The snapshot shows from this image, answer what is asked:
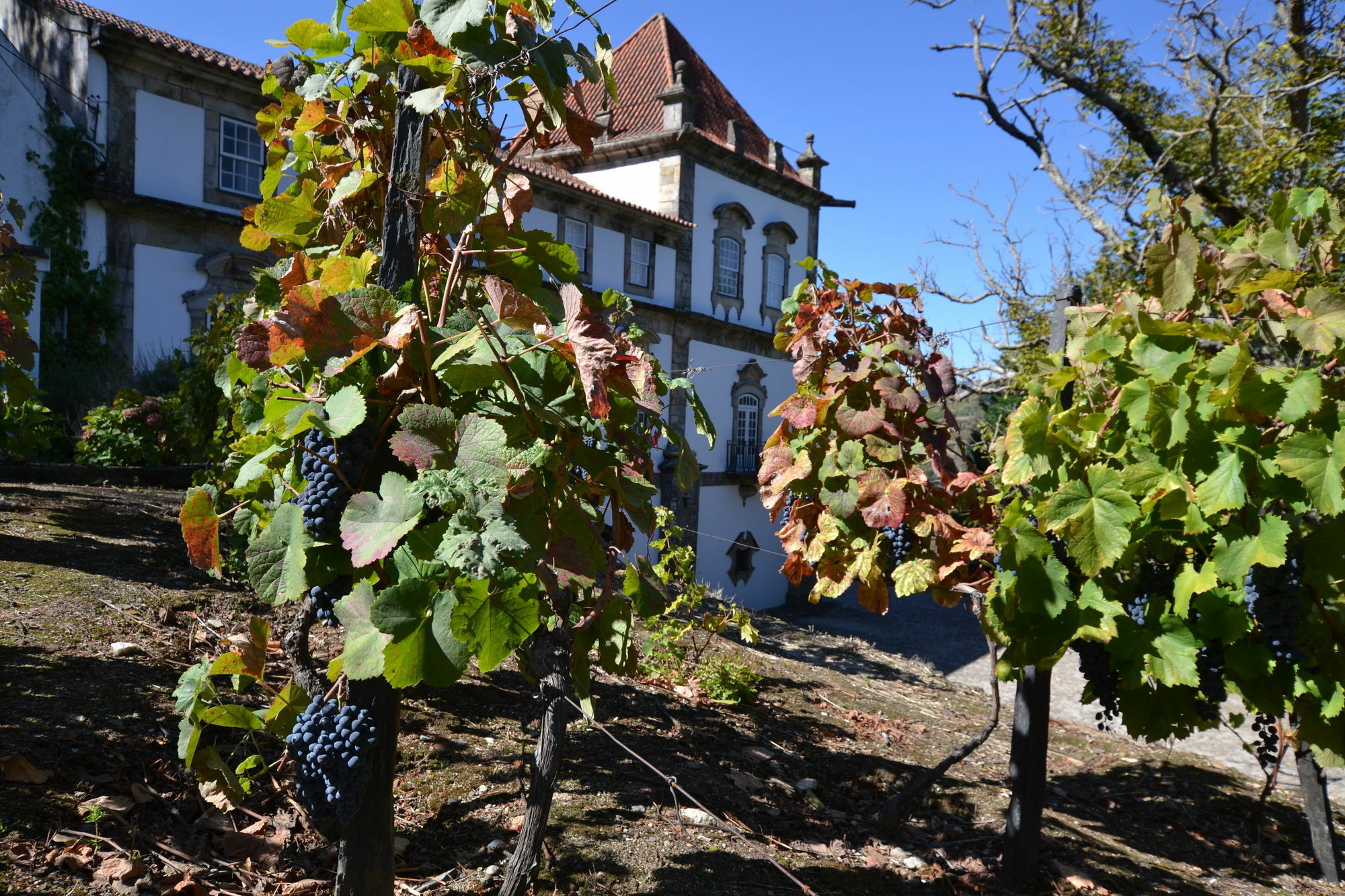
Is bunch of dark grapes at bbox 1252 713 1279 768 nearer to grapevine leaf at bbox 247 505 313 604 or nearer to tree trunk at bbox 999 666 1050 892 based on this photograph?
tree trunk at bbox 999 666 1050 892

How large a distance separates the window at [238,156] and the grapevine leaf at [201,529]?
1278cm

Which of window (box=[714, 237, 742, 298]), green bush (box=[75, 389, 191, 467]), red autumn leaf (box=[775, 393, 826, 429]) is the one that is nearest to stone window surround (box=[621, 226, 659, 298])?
window (box=[714, 237, 742, 298])

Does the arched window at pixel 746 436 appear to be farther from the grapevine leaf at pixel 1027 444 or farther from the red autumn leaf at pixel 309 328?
the red autumn leaf at pixel 309 328

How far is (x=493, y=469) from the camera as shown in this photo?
1.17 metres

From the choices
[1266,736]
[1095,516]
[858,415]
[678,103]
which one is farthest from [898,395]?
[678,103]

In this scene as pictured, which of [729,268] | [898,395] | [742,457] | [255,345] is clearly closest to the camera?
[255,345]

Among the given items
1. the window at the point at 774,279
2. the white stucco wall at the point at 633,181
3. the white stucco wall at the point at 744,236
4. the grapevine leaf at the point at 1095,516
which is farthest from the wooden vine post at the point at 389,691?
the window at the point at 774,279

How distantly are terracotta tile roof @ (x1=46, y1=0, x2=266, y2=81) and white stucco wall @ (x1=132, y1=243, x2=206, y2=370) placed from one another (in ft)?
8.74

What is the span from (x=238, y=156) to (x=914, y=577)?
12.9 metres

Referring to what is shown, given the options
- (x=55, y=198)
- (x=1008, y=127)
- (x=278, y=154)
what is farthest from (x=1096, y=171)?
(x=55, y=198)

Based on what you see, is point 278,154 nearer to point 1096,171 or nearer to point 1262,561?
point 1262,561

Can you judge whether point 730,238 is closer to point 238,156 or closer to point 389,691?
point 238,156

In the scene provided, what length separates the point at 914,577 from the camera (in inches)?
117

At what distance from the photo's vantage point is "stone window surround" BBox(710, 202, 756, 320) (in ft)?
62.3
